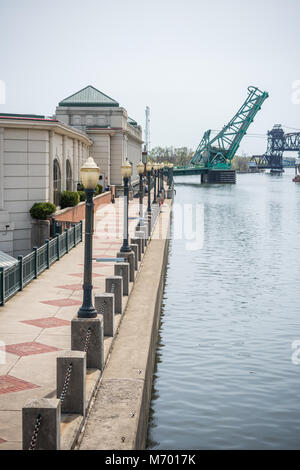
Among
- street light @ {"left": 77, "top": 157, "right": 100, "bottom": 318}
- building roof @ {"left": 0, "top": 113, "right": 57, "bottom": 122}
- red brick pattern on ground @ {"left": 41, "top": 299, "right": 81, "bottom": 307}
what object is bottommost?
red brick pattern on ground @ {"left": 41, "top": 299, "right": 81, "bottom": 307}

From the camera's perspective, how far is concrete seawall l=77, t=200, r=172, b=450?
28.9 ft

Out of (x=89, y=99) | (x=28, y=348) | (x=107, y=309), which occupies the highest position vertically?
(x=89, y=99)

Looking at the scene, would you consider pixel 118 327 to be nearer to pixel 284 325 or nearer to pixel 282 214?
pixel 284 325

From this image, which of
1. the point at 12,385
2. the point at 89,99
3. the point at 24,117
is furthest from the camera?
the point at 89,99

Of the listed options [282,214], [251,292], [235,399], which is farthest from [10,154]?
[282,214]

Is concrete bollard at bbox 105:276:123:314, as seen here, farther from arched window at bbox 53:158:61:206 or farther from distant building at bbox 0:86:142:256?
arched window at bbox 53:158:61:206

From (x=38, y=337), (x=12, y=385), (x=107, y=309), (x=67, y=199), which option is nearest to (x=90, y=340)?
(x=12, y=385)

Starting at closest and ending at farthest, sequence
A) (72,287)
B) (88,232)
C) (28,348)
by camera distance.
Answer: (88,232) < (28,348) < (72,287)

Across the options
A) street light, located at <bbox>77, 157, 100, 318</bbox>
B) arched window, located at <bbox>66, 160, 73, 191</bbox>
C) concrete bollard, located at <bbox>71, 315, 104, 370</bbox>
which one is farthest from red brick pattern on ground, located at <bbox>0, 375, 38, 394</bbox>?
arched window, located at <bbox>66, 160, 73, 191</bbox>

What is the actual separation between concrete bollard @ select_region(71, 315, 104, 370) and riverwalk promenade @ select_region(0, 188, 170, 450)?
292 millimetres

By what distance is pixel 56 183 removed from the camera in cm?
3831

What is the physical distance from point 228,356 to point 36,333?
549 cm

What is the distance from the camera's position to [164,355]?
17172 millimetres

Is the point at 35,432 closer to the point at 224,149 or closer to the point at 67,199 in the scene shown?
the point at 67,199
